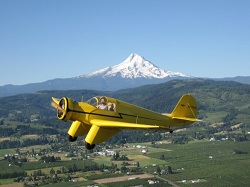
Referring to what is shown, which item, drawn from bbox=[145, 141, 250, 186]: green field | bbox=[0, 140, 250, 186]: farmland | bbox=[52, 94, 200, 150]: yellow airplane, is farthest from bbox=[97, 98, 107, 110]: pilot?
bbox=[145, 141, 250, 186]: green field

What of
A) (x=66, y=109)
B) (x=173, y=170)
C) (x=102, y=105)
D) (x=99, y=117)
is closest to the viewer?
(x=66, y=109)

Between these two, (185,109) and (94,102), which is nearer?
(94,102)

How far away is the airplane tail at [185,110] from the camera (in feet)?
130

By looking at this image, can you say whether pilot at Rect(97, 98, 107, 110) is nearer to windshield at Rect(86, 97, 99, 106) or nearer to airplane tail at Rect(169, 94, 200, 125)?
windshield at Rect(86, 97, 99, 106)

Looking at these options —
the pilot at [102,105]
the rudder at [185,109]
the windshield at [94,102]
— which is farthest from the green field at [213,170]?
the windshield at [94,102]

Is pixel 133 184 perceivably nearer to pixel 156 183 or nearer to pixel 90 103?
pixel 156 183

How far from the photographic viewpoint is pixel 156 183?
15388cm

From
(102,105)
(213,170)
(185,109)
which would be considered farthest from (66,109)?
(213,170)

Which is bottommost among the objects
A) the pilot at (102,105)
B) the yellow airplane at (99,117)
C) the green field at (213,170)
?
the green field at (213,170)

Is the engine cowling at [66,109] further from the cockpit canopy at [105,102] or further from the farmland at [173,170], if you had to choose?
the farmland at [173,170]

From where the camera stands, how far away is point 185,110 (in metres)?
40.2

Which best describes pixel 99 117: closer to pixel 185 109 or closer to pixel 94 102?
pixel 94 102

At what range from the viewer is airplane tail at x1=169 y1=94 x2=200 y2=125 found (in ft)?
130

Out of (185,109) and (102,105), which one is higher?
(102,105)
